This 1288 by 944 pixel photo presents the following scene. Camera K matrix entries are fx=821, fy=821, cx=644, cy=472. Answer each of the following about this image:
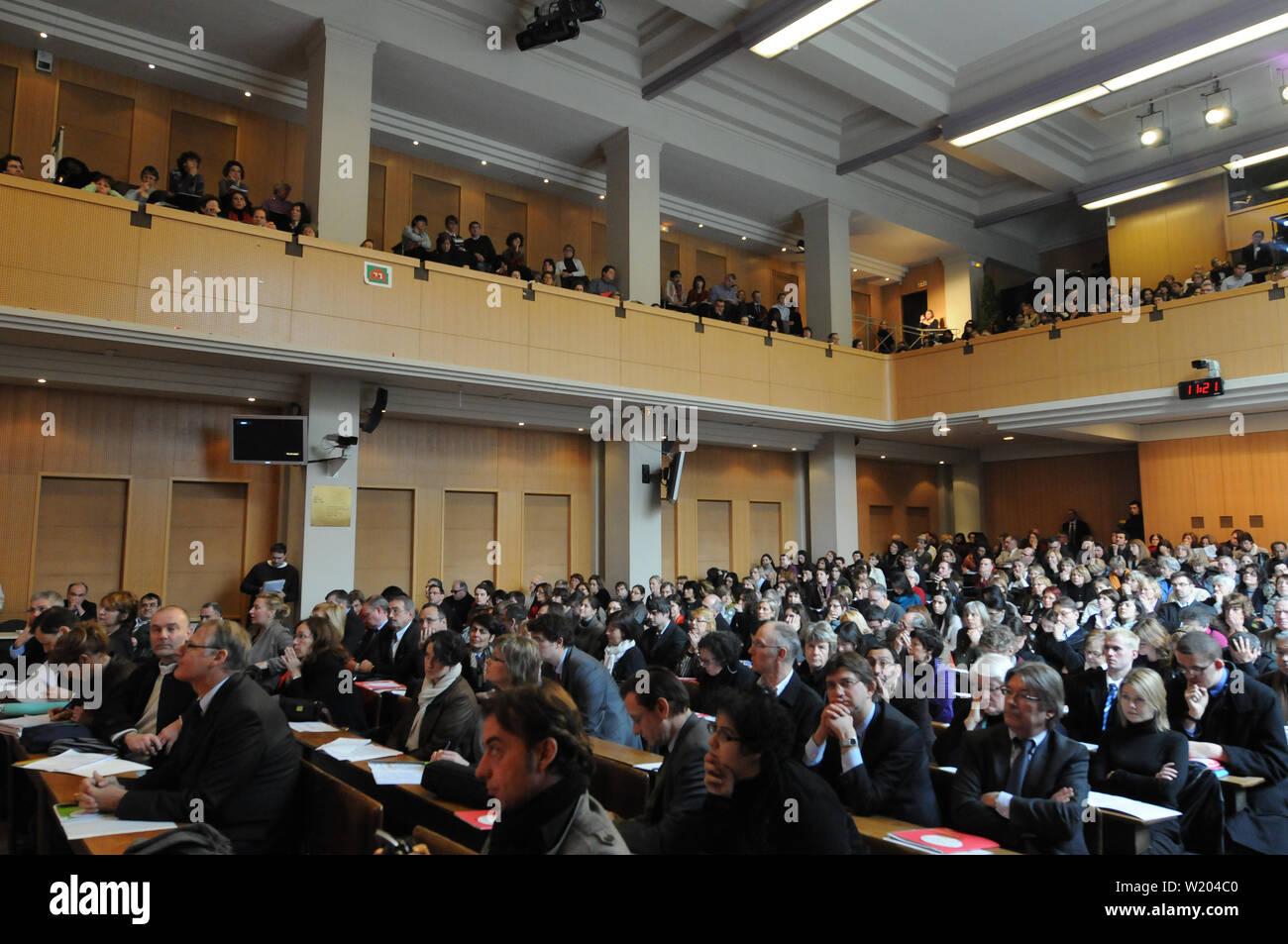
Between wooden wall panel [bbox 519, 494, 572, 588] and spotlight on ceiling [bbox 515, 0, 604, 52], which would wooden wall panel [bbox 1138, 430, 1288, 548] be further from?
spotlight on ceiling [bbox 515, 0, 604, 52]

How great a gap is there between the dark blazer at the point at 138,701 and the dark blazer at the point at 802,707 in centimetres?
290

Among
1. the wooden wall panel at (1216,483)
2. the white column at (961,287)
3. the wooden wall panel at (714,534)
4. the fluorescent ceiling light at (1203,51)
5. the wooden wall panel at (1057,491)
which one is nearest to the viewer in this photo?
the fluorescent ceiling light at (1203,51)

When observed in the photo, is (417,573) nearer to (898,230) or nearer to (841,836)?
(841,836)

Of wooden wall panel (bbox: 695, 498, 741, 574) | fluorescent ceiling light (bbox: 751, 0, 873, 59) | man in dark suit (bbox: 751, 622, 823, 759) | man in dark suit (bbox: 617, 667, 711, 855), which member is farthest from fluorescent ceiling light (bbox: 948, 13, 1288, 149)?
man in dark suit (bbox: 617, 667, 711, 855)

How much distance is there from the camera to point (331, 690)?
4.93 metres

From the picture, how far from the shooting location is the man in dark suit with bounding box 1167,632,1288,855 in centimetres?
365

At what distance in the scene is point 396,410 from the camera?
10.5m

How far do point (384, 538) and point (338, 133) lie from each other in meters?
5.11

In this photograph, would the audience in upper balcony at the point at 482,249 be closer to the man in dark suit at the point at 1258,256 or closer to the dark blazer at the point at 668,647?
the dark blazer at the point at 668,647

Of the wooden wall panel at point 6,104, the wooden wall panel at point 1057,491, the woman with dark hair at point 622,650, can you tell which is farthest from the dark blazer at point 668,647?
the wooden wall panel at point 1057,491

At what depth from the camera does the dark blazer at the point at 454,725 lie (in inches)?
158

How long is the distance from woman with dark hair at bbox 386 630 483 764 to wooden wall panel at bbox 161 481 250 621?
680 cm

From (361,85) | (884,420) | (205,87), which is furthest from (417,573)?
(884,420)

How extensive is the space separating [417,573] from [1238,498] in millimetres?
12565
